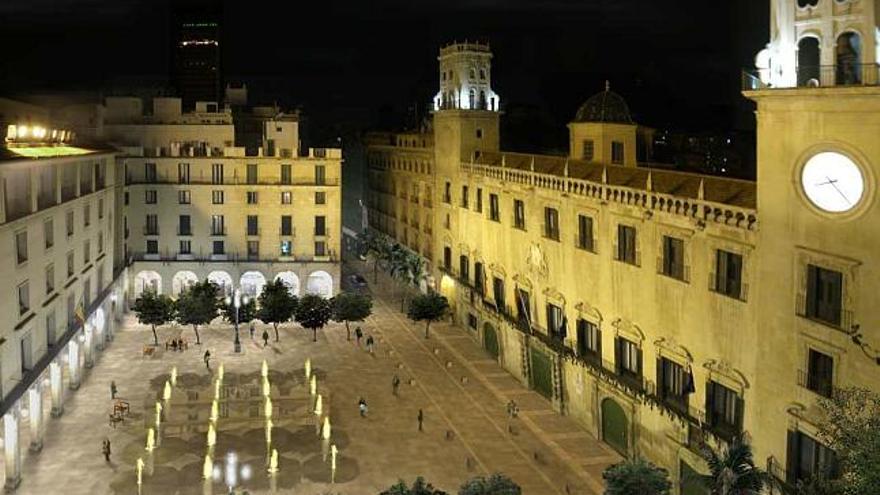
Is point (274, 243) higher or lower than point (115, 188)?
lower

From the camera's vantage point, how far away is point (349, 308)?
69500mm

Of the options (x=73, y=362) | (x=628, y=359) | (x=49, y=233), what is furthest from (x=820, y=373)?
(x=73, y=362)

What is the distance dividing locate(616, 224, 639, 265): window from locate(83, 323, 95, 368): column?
34.4 meters

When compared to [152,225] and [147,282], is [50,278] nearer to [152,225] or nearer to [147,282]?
[152,225]

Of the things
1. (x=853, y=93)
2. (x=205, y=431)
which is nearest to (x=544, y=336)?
(x=205, y=431)

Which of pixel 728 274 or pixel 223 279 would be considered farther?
pixel 223 279

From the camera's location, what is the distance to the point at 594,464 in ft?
144

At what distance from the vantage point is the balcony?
91.0ft

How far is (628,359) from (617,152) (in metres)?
20.9

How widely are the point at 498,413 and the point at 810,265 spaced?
82.0 feet

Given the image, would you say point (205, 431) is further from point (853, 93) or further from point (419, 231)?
point (419, 231)

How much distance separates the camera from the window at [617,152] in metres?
61.5

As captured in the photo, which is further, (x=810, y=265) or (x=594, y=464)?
(x=594, y=464)

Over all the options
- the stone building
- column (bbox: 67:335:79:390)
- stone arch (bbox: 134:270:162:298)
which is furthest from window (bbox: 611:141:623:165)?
stone arch (bbox: 134:270:162:298)
